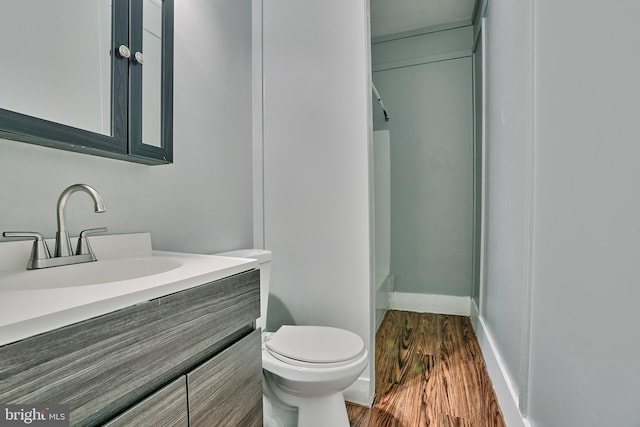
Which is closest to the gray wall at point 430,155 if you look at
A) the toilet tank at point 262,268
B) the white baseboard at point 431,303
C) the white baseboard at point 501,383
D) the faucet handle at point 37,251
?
the white baseboard at point 431,303

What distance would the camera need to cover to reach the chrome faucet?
82cm

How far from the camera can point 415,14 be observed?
2729 millimetres

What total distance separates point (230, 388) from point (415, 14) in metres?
3.07

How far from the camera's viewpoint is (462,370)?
6.27 feet

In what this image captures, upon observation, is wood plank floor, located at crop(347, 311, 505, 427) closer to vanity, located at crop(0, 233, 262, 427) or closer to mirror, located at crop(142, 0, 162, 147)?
vanity, located at crop(0, 233, 262, 427)

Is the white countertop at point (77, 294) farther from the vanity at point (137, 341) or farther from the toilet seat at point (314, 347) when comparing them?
the toilet seat at point (314, 347)

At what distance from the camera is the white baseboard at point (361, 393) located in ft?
5.07

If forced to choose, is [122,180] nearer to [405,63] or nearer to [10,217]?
[10,217]

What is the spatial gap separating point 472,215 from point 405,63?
1544 mm

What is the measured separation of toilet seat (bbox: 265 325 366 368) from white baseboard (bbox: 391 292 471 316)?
1752 millimetres

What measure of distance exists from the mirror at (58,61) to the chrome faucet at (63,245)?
0.75 feet

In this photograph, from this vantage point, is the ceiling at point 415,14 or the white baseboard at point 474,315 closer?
the white baseboard at point 474,315

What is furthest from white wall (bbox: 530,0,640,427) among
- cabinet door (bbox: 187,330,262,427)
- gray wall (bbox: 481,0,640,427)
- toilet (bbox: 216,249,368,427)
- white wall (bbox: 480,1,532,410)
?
cabinet door (bbox: 187,330,262,427)

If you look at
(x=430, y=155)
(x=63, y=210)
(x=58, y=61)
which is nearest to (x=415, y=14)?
(x=430, y=155)
